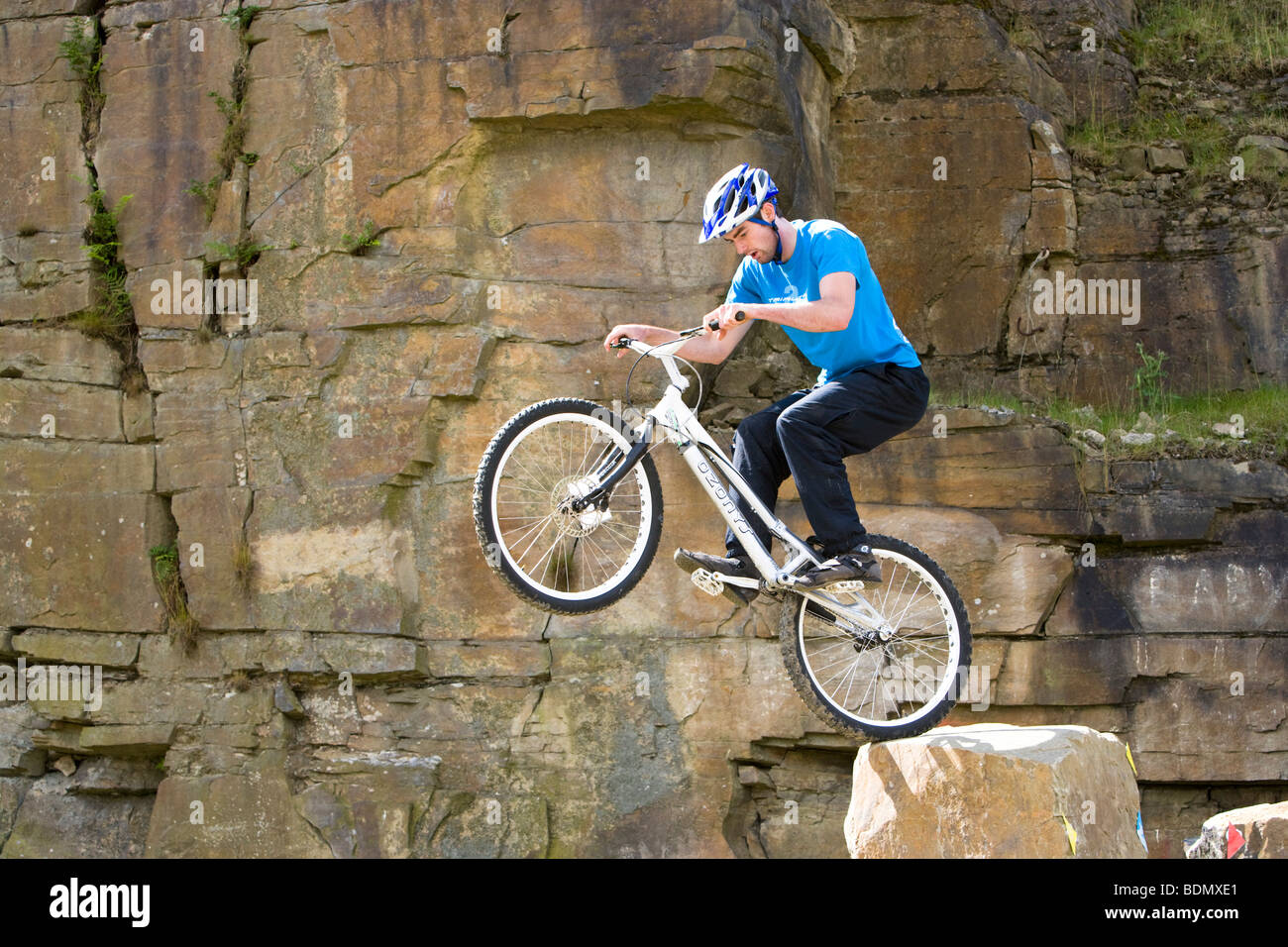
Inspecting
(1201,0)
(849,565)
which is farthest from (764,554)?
(1201,0)

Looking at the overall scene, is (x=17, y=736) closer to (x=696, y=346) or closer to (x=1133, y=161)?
(x=696, y=346)

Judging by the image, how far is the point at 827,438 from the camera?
20.1 ft

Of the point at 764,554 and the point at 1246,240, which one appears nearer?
the point at 764,554

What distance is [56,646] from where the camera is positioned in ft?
33.7

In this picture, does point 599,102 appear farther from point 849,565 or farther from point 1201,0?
point 1201,0

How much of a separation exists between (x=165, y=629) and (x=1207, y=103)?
9.68m

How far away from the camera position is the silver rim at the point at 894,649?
6344 mm

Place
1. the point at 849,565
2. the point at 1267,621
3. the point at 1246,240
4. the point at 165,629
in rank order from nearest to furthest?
the point at 849,565, the point at 1267,621, the point at 165,629, the point at 1246,240

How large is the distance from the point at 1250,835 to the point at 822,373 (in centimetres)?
309

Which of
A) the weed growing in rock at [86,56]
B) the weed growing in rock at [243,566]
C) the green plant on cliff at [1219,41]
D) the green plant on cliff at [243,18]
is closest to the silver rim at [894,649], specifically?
the weed growing in rock at [243,566]

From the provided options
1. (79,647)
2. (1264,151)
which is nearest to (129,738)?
(79,647)

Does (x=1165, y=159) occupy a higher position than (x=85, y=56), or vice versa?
(x=85, y=56)

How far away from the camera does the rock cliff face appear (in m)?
9.63

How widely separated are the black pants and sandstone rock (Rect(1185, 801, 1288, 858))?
2.48m
